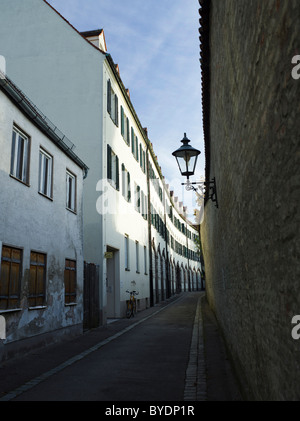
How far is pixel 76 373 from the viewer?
6.68 m

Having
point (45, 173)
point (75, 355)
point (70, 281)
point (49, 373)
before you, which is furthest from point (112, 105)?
point (49, 373)

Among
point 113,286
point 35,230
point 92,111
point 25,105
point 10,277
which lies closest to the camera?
point 10,277

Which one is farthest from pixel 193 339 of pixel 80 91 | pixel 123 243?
pixel 80 91

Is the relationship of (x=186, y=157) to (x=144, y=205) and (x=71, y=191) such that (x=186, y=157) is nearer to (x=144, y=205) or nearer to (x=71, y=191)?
(x=71, y=191)

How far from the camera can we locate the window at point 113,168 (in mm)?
16438

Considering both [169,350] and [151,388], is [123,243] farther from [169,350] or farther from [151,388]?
[151,388]

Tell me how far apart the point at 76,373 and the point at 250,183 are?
5025 millimetres

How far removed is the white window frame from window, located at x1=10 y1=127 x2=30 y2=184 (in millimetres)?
2863

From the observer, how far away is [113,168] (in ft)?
58.0

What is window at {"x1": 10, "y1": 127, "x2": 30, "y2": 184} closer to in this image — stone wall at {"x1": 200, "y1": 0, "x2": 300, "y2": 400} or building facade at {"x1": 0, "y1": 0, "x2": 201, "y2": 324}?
building facade at {"x1": 0, "y1": 0, "x2": 201, "y2": 324}

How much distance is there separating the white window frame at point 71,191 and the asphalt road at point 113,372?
14.1ft

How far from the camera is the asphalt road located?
17.2ft

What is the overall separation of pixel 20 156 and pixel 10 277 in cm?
302
